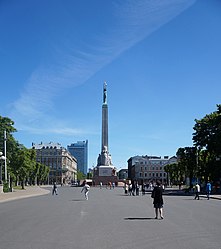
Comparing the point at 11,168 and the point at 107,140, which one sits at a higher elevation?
the point at 107,140

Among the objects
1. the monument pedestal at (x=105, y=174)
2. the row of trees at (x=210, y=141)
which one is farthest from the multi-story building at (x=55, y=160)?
the row of trees at (x=210, y=141)

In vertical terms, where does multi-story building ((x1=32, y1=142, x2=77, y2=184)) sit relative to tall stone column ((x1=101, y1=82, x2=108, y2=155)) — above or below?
below

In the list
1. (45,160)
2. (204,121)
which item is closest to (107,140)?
(204,121)

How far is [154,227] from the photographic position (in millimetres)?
14492

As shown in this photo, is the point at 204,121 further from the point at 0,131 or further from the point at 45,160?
the point at 45,160

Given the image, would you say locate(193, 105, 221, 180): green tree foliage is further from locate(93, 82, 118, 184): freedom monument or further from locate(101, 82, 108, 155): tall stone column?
locate(93, 82, 118, 184): freedom monument

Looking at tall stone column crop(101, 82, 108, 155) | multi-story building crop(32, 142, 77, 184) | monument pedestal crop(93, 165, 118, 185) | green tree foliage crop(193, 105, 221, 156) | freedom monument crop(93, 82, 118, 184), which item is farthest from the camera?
multi-story building crop(32, 142, 77, 184)

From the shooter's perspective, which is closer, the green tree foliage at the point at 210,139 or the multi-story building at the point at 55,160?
the green tree foliage at the point at 210,139

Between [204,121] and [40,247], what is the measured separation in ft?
169

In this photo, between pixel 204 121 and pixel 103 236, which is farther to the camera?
pixel 204 121

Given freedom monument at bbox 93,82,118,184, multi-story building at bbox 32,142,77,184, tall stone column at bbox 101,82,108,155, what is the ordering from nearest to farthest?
1. tall stone column at bbox 101,82,108,155
2. freedom monument at bbox 93,82,118,184
3. multi-story building at bbox 32,142,77,184

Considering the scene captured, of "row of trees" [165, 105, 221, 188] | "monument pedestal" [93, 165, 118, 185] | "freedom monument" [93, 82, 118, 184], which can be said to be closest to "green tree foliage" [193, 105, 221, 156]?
"row of trees" [165, 105, 221, 188]

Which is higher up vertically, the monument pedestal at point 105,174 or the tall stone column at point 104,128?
the tall stone column at point 104,128

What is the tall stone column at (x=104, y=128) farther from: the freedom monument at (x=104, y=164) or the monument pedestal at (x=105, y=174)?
the monument pedestal at (x=105, y=174)
